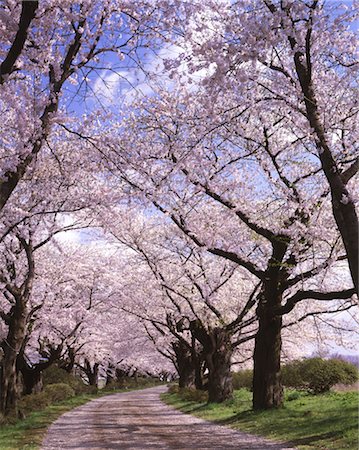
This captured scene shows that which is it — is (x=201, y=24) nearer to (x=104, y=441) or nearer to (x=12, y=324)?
(x=104, y=441)

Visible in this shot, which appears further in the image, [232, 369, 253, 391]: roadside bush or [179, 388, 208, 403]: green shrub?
[232, 369, 253, 391]: roadside bush

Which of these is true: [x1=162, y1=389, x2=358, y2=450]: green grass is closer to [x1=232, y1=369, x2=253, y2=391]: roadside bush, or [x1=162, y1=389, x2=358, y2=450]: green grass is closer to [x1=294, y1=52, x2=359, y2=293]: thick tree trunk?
[x1=294, y1=52, x2=359, y2=293]: thick tree trunk

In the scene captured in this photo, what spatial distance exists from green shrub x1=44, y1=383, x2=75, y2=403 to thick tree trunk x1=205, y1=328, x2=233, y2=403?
11805 mm

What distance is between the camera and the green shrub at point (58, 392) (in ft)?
107

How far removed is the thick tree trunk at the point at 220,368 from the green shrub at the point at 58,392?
38.7 feet

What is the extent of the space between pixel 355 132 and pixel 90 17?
844 cm

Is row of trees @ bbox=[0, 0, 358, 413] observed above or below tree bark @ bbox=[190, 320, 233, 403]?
above

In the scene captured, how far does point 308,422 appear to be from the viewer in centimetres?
1400

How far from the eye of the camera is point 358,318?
21406mm

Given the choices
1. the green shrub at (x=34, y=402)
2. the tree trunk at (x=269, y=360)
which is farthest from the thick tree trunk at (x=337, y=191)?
the green shrub at (x=34, y=402)

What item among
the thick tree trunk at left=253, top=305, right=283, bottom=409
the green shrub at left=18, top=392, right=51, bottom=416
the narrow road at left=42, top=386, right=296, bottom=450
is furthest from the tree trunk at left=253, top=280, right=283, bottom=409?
the green shrub at left=18, top=392, right=51, bottom=416

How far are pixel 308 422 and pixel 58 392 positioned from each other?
23.9 metres

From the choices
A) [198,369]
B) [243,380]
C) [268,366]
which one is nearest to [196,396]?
[198,369]

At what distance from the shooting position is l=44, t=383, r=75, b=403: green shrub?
3253cm
